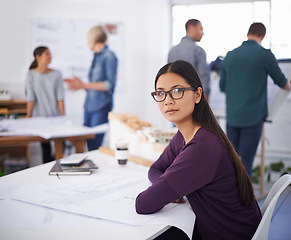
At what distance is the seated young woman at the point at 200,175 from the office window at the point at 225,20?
252 cm

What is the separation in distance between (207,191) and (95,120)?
10.5ft

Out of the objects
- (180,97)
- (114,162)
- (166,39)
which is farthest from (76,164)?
(166,39)

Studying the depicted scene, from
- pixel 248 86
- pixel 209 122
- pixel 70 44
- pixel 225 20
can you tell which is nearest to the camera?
pixel 209 122

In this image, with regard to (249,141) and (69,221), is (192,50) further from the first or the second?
(69,221)

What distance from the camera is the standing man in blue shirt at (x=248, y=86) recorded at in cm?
281

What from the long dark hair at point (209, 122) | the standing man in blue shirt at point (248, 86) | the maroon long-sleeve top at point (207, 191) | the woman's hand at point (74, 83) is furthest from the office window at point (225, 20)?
the maroon long-sleeve top at point (207, 191)

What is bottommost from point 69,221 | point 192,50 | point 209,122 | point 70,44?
point 69,221

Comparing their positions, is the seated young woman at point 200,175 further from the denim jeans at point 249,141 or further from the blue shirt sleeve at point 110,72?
the blue shirt sleeve at point 110,72

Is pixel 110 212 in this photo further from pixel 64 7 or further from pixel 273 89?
pixel 64 7

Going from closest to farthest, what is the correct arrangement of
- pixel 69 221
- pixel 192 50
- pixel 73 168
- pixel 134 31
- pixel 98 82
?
pixel 69 221 < pixel 73 168 < pixel 192 50 < pixel 98 82 < pixel 134 31

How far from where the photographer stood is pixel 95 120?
4281 mm

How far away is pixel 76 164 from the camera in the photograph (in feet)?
5.60

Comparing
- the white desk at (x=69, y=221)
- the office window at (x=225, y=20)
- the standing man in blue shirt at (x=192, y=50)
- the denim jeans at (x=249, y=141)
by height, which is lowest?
the denim jeans at (x=249, y=141)

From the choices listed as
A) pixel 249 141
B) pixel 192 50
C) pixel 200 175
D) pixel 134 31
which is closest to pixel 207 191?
pixel 200 175
